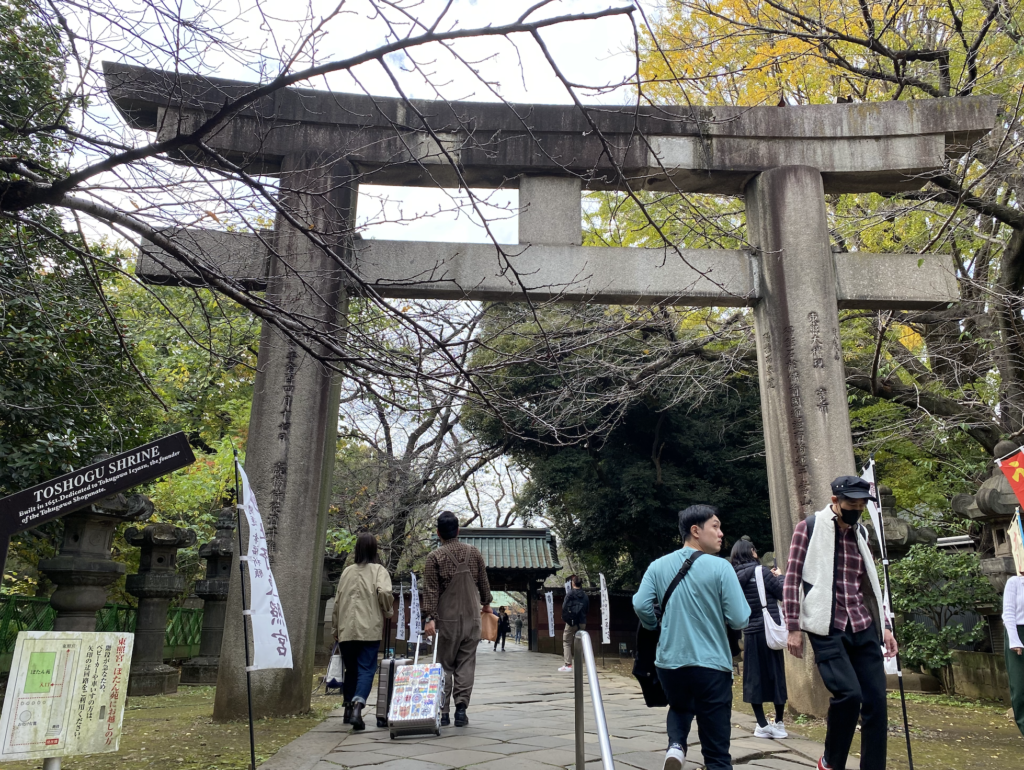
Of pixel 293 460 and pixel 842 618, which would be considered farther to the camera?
pixel 293 460

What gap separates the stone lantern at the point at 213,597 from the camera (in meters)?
11.0

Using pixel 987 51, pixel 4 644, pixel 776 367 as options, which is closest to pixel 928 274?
pixel 776 367

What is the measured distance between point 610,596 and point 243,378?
1146 cm

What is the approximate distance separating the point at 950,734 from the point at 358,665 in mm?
5143

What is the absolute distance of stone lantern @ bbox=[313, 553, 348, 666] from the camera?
43.4 ft

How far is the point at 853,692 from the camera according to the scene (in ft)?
12.0

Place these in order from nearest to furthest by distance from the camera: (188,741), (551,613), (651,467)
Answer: (188,741) < (651,467) < (551,613)

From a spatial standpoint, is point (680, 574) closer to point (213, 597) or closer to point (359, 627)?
point (359, 627)

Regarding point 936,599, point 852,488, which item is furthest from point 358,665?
point 936,599

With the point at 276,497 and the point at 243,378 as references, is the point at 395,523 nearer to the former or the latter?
the point at 243,378

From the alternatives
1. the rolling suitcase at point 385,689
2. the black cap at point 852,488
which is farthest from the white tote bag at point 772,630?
the rolling suitcase at point 385,689

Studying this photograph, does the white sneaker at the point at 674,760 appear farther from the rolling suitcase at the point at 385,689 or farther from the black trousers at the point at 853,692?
the rolling suitcase at the point at 385,689

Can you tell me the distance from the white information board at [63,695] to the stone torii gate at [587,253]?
2665mm

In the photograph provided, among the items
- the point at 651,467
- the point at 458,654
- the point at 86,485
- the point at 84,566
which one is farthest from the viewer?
the point at 651,467
